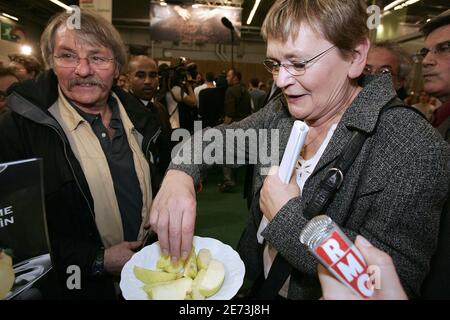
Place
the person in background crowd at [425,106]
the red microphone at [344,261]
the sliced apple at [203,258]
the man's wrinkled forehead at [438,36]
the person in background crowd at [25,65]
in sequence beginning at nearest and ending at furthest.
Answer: the red microphone at [344,261]
the sliced apple at [203,258]
the man's wrinkled forehead at [438,36]
the person in background crowd at [25,65]
the person in background crowd at [425,106]

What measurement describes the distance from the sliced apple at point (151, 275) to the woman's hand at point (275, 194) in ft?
1.00

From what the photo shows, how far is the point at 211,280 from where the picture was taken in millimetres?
770

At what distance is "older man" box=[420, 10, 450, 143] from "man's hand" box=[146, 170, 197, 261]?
1.46 metres

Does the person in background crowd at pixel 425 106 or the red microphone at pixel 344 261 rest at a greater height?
the person in background crowd at pixel 425 106

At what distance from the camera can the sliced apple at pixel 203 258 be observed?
0.85 meters

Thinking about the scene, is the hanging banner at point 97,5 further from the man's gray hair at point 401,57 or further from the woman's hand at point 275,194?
the woman's hand at point 275,194

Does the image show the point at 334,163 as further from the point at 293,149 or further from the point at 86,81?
the point at 86,81

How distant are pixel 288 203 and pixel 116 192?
88 cm

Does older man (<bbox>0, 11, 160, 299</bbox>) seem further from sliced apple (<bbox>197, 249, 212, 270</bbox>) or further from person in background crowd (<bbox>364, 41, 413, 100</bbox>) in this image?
person in background crowd (<bbox>364, 41, 413, 100</bbox>)

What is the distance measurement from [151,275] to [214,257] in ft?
0.58

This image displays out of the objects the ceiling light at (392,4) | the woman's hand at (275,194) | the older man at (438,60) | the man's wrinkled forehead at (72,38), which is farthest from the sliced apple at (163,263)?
the ceiling light at (392,4)

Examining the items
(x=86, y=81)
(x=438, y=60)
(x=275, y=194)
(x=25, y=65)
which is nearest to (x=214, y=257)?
(x=275, y=194)
